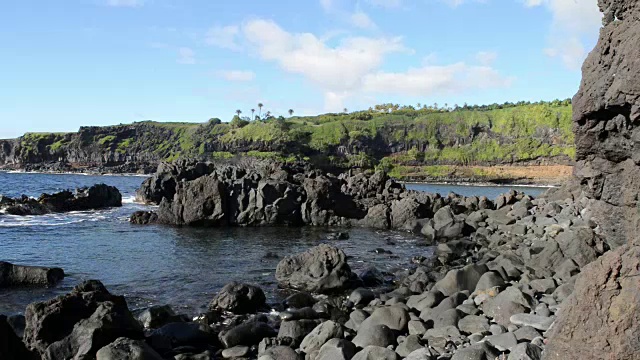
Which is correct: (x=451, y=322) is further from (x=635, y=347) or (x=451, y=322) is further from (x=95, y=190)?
(x=95, y=190)

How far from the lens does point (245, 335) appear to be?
13.8 metres

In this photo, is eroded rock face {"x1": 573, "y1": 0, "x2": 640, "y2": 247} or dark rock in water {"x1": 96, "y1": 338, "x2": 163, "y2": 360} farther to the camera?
eroded rock face {"x1": 573, "y1": 0, "x2": 640, "y2": 247}

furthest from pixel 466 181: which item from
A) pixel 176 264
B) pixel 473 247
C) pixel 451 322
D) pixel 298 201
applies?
pixel 451 322

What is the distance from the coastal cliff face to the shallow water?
12.1 meters

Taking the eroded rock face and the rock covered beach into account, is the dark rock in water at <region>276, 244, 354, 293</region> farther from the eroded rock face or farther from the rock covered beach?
the eroded rock face

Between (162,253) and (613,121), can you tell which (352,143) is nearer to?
(162,253)

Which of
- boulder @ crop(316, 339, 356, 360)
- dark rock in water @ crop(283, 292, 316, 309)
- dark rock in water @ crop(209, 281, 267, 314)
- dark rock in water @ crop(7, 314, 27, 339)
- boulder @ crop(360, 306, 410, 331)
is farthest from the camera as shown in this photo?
dark rock in water @ crop(283, 292, 316, 309)

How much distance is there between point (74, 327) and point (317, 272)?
395 inches

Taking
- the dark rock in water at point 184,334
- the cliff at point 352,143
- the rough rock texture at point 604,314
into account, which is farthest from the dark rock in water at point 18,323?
the cliff at point 352,143

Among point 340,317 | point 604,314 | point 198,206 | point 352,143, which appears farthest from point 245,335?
point 352,143

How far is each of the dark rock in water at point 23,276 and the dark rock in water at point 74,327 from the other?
823cm

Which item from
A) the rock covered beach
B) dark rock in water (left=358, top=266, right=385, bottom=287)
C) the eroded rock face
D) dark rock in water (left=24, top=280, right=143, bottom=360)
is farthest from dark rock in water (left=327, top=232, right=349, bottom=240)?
dark rock in water (left=24, top=280, right=143, bottom=360)

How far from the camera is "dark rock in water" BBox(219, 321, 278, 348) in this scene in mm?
13617

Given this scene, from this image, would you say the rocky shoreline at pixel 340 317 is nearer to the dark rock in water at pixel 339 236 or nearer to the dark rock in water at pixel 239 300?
the dark rock in water at pixel 239 300
